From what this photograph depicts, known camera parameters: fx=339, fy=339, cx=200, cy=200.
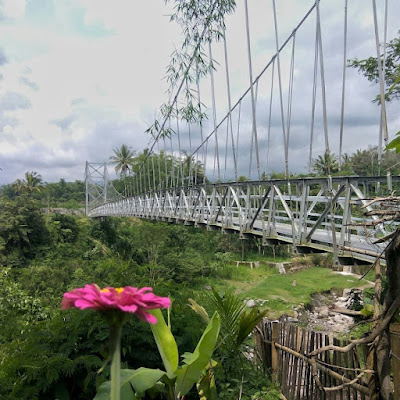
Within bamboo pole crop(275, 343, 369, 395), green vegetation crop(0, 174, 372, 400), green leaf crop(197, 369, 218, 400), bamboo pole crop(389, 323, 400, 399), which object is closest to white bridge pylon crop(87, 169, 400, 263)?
bamboo pole crop(389, 323, 400, 399)

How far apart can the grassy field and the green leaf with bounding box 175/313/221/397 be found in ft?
27.3

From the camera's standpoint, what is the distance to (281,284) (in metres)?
12.2

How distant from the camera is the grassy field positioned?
10.4 metres

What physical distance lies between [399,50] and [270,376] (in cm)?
649

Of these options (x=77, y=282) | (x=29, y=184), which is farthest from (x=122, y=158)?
(x=77, y=282)

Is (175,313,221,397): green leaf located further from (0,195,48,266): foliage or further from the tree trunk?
(0,195,48,266): foliage

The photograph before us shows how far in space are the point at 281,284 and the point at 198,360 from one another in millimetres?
11464

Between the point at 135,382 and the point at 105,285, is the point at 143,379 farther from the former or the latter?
the point at 105,285

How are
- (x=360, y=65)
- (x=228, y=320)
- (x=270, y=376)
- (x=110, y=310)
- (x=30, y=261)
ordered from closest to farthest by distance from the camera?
1. (x=110, y=310)
2. (x=228, y=320)
3. (x=270, y=376)
4. (x=360, y=65)
5. (x=30, y=261)

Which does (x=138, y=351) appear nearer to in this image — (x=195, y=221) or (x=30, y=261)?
(x=195, y=221)

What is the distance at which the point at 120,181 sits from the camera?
33.8 metres

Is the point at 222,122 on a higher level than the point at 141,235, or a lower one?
higher

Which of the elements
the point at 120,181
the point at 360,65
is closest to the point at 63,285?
the point at 360,65

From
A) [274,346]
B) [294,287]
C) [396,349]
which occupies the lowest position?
[294,287]
